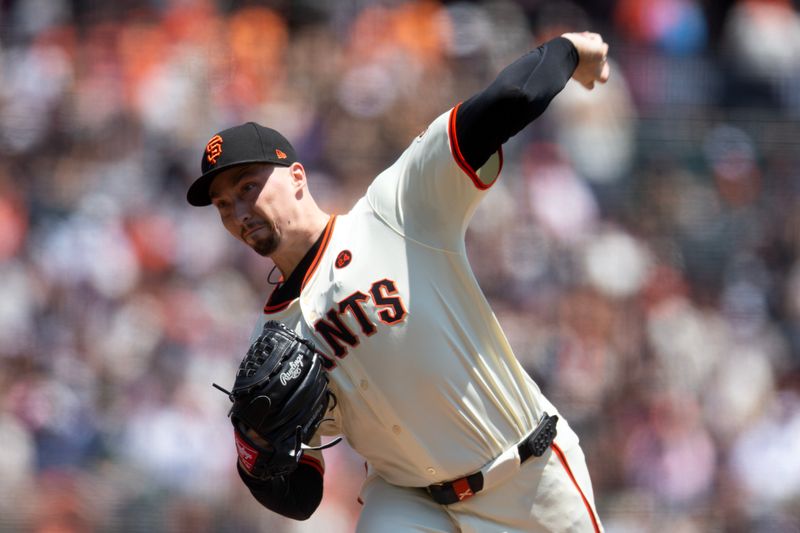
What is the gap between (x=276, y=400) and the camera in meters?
3.03

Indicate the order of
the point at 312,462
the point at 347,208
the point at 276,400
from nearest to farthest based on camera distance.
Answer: the point at 276,400 → the point at 312,462 → the point at 347,208

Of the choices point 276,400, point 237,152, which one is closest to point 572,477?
point 276,400

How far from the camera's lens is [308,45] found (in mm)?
8117

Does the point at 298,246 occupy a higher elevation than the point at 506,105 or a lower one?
lower

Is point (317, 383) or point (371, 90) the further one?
point (371, 90)

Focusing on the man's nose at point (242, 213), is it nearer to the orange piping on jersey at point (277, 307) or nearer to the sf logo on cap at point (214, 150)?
the sf logo on cap at point (214, 150)

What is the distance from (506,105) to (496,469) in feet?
3.15

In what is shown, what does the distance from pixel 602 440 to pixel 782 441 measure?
1.11 metres

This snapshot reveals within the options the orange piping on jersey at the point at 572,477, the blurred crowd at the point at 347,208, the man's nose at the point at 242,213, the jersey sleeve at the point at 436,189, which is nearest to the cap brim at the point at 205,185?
the man's nose at the point at 242,213

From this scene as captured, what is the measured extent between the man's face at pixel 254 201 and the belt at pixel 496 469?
2.57 ft

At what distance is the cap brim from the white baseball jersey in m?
0.33

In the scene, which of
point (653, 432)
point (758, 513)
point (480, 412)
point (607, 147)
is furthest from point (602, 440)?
point (480, 412)

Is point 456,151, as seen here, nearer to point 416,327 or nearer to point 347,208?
point 416,327

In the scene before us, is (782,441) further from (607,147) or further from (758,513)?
(607,147)
